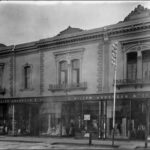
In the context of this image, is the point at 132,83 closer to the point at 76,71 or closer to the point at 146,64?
the point at 146,64

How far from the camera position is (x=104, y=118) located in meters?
19.7

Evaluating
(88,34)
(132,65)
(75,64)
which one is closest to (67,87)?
(75,64)

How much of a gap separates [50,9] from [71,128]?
1297 centimetres

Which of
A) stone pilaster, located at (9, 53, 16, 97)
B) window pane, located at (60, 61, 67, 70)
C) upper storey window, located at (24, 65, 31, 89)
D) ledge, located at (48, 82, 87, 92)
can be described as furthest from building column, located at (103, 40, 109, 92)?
stone pilaster, located at (9, 53, 16, 97)

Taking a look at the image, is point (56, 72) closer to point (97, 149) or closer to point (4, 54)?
point (4, 54)

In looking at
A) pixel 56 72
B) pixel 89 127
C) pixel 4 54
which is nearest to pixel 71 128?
pixel 89 127

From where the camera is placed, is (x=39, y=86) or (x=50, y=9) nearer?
(x=50, y=9)

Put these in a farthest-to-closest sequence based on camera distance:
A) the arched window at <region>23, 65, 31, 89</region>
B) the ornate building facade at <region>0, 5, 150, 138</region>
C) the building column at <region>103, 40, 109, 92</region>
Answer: the arched window at <region>23, 65, 31, 89</region> → the building column at <region>103, 40, 109, 92</region> → the ornate building facade at <region>0, 5, 150, 138</region>

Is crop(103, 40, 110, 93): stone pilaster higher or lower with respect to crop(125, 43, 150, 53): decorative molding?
lower

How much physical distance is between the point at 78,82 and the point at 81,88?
0.59 metres

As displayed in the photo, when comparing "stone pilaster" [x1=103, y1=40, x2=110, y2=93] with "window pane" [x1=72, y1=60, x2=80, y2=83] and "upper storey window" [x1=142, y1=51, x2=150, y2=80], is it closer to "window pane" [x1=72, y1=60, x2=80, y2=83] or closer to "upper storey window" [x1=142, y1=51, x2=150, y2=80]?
"window pane" [x1=72, y1=60, x2=80, y2=83]

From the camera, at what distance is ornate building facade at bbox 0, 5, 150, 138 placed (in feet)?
60.1

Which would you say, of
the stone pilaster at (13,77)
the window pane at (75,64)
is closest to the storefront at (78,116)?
the stone pilaster at (13,77)

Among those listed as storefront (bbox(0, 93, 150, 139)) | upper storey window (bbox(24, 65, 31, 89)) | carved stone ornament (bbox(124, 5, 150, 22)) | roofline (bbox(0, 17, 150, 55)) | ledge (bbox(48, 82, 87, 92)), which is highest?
carved stone ornament (bbox(124, 5, 150, 22))
